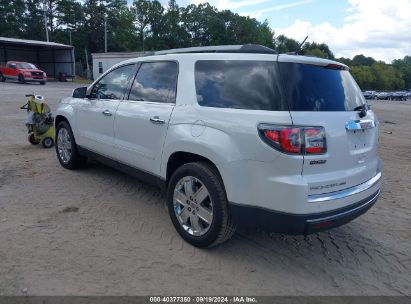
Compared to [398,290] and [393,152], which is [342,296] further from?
[393,152]

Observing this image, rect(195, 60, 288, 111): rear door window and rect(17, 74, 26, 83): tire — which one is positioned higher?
rect(195, 60, 288, 111): rear door window

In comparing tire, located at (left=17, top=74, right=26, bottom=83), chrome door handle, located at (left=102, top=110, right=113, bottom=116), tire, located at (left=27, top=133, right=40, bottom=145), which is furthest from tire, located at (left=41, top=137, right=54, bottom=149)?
tire, located at (left=17, top=74, right=26, bottom=83)

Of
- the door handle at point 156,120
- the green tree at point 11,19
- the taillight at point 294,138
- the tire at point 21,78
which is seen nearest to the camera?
the taillight at point 294,138

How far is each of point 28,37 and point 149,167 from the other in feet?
225

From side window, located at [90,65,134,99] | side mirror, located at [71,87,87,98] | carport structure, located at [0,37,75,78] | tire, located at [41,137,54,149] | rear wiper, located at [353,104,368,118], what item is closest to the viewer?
rear wiper, located at [353,104,368,118]

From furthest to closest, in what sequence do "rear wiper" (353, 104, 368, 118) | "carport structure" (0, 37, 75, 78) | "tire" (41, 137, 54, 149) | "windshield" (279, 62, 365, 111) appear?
"carport structure" (0, 37, 75, 78)
"tire" (41, 137, 54, 149)
"rear wiper" (353, 104, 368, 118)
"windshield" (279, 62, 365, 111)

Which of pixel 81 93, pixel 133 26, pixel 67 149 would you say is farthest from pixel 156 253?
pixel 133 26

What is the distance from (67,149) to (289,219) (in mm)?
4228

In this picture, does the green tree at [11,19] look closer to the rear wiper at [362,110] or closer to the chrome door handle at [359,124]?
the rear wiper at [362,110]

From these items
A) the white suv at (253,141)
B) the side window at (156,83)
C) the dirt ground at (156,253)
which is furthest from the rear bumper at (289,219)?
the side window at (156,83)

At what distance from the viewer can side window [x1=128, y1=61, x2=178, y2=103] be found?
3.86 meters

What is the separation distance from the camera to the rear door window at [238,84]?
9.83 feet

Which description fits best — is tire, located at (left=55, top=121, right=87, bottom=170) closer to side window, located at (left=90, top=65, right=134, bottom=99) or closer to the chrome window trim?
side window, located at (left=90, top=65, right=134, bottom=99)

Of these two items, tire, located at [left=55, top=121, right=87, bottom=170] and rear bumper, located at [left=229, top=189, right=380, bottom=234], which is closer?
rear bumper, located at [left=229, top=189, right=380, bottom=234]
